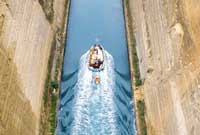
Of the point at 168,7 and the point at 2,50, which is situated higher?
the point at 168,7

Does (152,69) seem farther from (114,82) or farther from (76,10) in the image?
(76,10)

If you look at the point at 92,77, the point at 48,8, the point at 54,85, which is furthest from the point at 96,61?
the point at 48,8

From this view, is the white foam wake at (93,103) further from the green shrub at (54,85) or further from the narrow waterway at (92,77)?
the green shrub at (54,85)

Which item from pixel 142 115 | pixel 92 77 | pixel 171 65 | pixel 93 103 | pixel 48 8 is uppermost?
pixel 48 8

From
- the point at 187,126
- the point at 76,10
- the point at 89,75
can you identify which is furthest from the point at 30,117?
the point at 76,10

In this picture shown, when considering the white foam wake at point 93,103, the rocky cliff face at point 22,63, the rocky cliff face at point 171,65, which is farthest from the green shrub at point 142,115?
the rocky cliff face at point 22,63

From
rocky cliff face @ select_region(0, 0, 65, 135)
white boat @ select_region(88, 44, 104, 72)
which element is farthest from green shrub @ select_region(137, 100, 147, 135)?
rocky cliff face @ select_region(0, 0, 65, 135)

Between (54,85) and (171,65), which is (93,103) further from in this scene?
(171,65)
